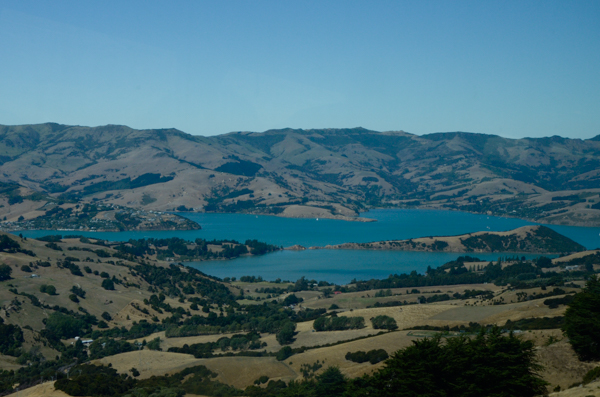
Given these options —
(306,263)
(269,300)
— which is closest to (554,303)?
(269,300)

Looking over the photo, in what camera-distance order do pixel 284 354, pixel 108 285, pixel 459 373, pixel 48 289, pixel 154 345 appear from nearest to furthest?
1. pixel 459 373
2. pixel 284 354
3. pixel 154 345
4. pixel 48 289
5. pixel 108 285

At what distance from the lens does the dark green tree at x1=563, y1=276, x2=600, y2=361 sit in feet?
110

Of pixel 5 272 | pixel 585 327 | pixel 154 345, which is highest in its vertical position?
pixel 585 327

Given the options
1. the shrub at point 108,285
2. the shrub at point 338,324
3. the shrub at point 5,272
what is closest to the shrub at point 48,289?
the shrub at point 5,272

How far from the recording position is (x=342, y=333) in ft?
205

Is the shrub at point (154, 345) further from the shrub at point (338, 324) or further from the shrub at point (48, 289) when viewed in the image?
the shrub at point (48, 289)

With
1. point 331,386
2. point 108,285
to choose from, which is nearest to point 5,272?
point 108,285

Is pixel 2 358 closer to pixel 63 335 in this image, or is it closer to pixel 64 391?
pixel 63 335

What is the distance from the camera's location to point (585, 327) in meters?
34.1

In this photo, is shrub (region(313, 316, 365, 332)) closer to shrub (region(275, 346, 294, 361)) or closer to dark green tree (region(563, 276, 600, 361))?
shrub (region(275, 346, 294, 361))

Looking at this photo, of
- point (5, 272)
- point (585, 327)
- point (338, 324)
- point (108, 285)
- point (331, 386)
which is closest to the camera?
point (331, 386)

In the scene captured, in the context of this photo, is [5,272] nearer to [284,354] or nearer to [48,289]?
[48,289]

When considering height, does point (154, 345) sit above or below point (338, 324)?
below

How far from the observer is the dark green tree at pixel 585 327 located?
33438 mm
